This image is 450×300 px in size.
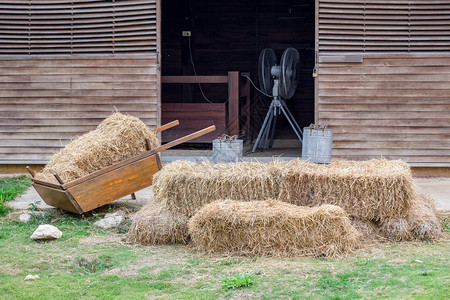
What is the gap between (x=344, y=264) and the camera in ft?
16.3

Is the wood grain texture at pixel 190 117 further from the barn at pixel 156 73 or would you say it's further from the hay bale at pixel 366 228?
the hay bale at pixel 366 228

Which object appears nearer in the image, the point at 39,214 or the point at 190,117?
the point at 39,214

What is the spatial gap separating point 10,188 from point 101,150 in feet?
7.92

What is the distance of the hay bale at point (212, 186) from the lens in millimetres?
5789

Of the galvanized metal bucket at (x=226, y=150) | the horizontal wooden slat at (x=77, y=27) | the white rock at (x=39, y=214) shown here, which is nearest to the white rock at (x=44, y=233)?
the white rock at (x=39, y=214)

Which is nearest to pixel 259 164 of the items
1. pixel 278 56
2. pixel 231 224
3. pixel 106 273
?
pixel 231 224

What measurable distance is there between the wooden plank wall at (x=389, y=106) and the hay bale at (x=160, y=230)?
433 cm

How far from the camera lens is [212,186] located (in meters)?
5.82

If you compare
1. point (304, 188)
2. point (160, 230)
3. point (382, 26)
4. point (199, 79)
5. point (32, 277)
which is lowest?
point (32, 277)

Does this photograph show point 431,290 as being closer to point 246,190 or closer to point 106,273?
point 246,190

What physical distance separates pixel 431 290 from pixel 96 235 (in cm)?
345

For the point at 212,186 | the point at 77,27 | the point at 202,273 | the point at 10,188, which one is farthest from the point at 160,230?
the point at 77,27

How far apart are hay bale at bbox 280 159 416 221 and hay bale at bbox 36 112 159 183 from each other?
6.68ft

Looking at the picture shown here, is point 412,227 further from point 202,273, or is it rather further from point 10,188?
point 10,188
